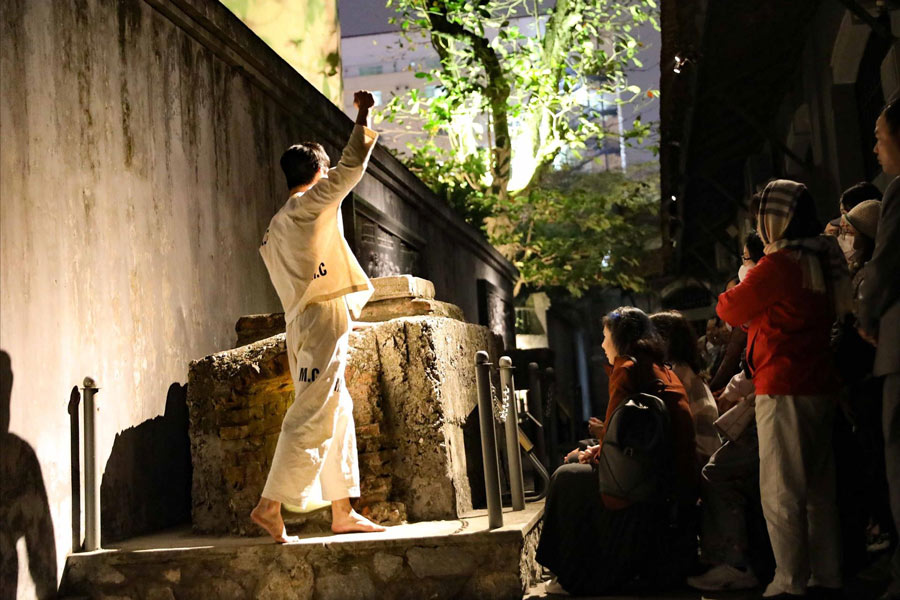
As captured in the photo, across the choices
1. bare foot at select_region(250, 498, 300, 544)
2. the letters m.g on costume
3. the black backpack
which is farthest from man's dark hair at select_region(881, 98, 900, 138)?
bare foot at select_region(250, 498, 300, 544)

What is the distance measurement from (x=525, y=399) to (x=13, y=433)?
528 cm

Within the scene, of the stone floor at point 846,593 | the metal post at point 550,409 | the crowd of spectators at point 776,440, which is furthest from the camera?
the metal post at point 550,409

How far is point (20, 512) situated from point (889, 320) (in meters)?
4.23

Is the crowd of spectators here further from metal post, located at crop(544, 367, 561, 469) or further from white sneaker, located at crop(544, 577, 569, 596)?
metal post, located at crop(544, 367, 561, 469)

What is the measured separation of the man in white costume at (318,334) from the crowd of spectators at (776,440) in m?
1.20

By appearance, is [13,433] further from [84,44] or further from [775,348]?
[775,348]

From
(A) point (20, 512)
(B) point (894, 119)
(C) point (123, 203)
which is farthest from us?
(C) point (123, 203)

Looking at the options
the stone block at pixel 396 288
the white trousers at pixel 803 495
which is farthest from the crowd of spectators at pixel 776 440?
the stone block at pixel 396 288

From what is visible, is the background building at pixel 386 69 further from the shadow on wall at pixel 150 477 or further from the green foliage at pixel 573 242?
the shadow on wall at pixel 150 477

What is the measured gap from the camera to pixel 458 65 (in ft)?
66.7

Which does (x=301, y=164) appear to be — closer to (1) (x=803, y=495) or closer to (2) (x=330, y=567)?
(2) (x=330, y=567)

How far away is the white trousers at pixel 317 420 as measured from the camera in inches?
201

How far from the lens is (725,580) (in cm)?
484

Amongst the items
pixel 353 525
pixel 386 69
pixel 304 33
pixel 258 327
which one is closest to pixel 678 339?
pixel 353 525
